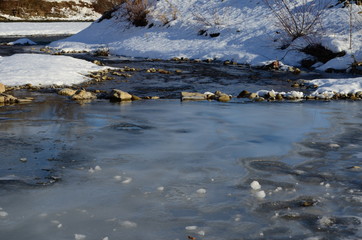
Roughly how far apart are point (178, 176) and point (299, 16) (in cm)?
1382

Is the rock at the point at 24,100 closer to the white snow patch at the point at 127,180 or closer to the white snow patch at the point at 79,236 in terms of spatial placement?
the white snow patch at the point at 127,180

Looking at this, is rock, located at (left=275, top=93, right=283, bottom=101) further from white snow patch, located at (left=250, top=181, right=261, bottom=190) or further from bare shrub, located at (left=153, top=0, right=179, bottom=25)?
bare shrub, located at (left=153, top=0, right=179, bottom=25)

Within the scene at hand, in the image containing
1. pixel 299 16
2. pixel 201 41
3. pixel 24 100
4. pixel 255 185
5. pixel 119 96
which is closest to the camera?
pixel 255 185

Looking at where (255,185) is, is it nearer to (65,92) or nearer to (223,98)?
(223,98)

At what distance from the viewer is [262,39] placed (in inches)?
664

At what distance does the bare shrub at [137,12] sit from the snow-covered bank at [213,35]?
0.85 feet

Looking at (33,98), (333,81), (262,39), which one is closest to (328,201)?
(33,98)

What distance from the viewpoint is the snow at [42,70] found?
35.8 feet

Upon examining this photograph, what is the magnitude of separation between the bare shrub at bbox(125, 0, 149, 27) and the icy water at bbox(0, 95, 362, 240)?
16.0 metres

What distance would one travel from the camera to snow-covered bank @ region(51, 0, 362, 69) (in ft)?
50.9

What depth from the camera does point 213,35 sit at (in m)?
18.7

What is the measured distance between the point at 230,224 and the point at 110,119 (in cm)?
406

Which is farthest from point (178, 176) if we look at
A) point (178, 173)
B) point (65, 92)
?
point (65, 92)

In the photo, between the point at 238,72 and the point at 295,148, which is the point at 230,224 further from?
the point at 238,72
